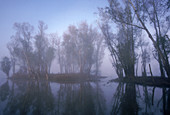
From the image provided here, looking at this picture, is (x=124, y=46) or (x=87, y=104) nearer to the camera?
(x=87, y=104)

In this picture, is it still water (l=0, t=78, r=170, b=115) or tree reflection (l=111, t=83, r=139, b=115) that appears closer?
tree reflection (l=111, t=83, r=139, b=115)

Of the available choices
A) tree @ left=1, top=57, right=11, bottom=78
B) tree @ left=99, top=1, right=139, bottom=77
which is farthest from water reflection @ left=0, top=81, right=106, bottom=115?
tree @ left=1, top=57, right=11, bottom=78

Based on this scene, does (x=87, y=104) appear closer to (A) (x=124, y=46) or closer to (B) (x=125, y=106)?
(B) (x=125, y=106)

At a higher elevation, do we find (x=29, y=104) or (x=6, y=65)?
(x=6, y=65)

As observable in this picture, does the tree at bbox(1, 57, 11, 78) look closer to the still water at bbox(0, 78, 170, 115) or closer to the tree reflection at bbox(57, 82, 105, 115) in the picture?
the still water at bbox(0, 78, 170, 115)

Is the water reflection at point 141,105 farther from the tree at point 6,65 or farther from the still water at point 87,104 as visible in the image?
the tree at point 6,65

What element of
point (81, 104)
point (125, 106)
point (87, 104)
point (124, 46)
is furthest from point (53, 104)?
point (124, 46)

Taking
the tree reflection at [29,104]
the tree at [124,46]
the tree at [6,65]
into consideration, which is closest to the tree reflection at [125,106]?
the tree reflection at [29,104]

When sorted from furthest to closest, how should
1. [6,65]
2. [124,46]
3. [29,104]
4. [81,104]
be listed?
[6,65]
[124,46]
[29,104]
[81,104]

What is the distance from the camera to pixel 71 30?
27641 millimetres

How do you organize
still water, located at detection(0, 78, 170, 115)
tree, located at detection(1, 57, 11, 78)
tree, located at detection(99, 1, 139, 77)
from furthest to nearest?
1. tree, located at detection(1, 57, 11, 78)
2. tree, located at detection(99, 1, 139, 77)
3. still water, located at detection(0, 78, 170, 115)

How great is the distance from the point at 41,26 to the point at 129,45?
21447 mm

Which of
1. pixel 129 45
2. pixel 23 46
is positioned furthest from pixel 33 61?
pixel 129 45

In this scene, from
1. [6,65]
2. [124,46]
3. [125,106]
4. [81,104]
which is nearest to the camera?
[125,106]
